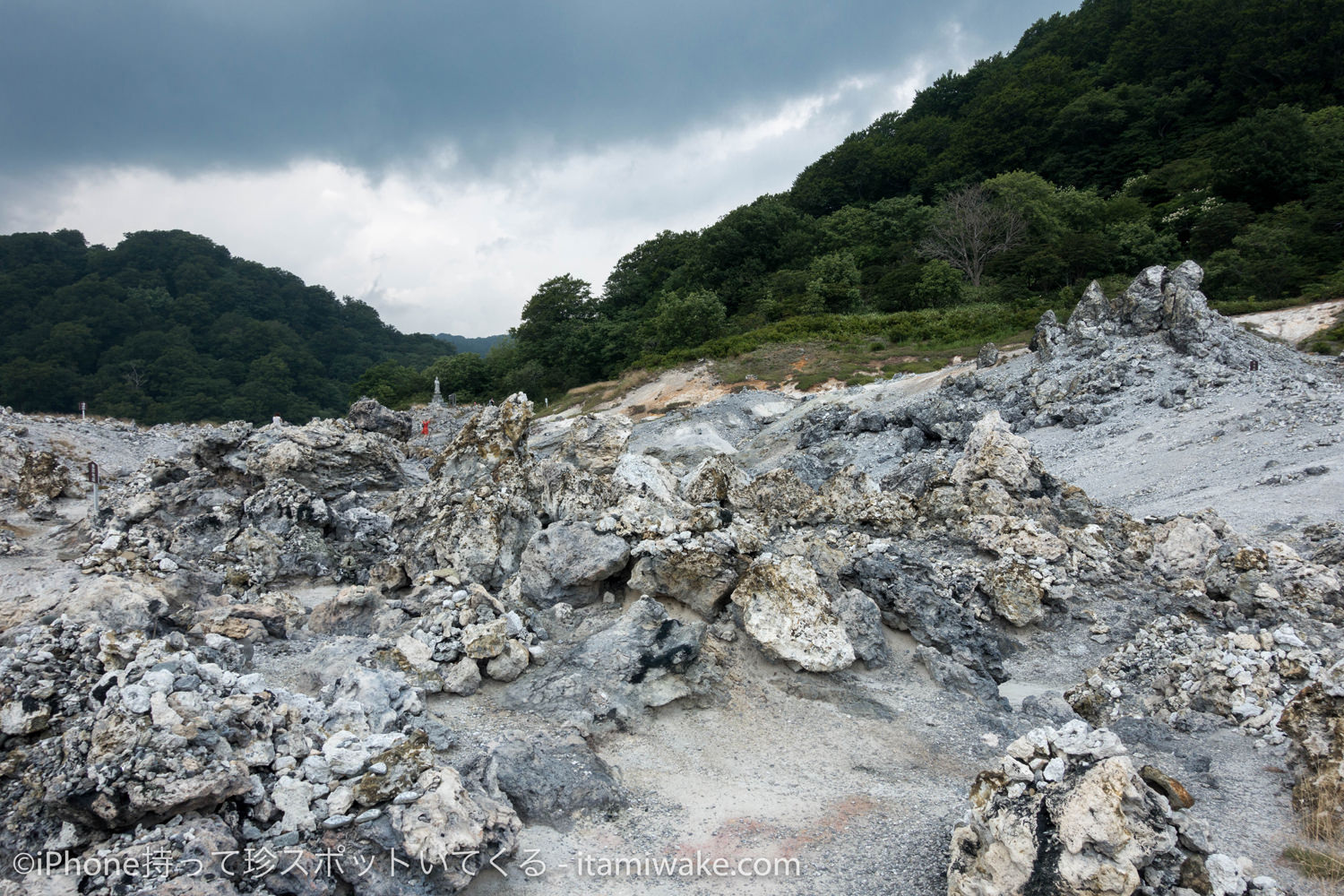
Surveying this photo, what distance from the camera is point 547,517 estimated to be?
10.7 m

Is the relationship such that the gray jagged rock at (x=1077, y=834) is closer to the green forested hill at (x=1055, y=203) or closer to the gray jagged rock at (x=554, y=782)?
the gray jagged rock at (x=554, y=782)

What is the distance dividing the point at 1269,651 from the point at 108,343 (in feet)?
273

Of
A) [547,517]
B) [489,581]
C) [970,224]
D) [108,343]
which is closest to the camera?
[489,581]

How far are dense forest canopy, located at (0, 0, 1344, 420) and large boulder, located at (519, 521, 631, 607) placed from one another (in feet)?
89.0

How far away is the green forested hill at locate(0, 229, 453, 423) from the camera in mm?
58812

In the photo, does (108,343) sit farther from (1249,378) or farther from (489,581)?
(1249,378)

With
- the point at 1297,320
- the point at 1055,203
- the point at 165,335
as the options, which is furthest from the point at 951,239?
the point at 165,335

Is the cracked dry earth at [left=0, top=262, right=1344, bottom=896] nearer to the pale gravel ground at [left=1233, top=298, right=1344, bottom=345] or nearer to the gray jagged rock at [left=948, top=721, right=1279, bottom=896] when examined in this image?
the gray jagged rock at [left=948, top=721, right=1279, bottom=896]

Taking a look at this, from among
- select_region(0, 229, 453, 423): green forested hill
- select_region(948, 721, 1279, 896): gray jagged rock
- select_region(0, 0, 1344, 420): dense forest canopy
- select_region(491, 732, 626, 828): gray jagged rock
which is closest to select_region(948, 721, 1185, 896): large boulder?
select_region(948, 721, 1279, 896): gray jagged rock

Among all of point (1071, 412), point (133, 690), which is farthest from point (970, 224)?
point (133, 690)

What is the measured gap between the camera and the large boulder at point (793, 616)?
23.7 ft

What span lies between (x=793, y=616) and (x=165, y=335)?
78597 millimetres

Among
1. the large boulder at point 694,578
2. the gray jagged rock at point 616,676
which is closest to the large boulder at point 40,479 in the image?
the gray jagged rock at point 616,676

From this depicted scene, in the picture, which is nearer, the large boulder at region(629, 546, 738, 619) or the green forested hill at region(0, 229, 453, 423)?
the large boulder at region(629, 546, 738, 619)
